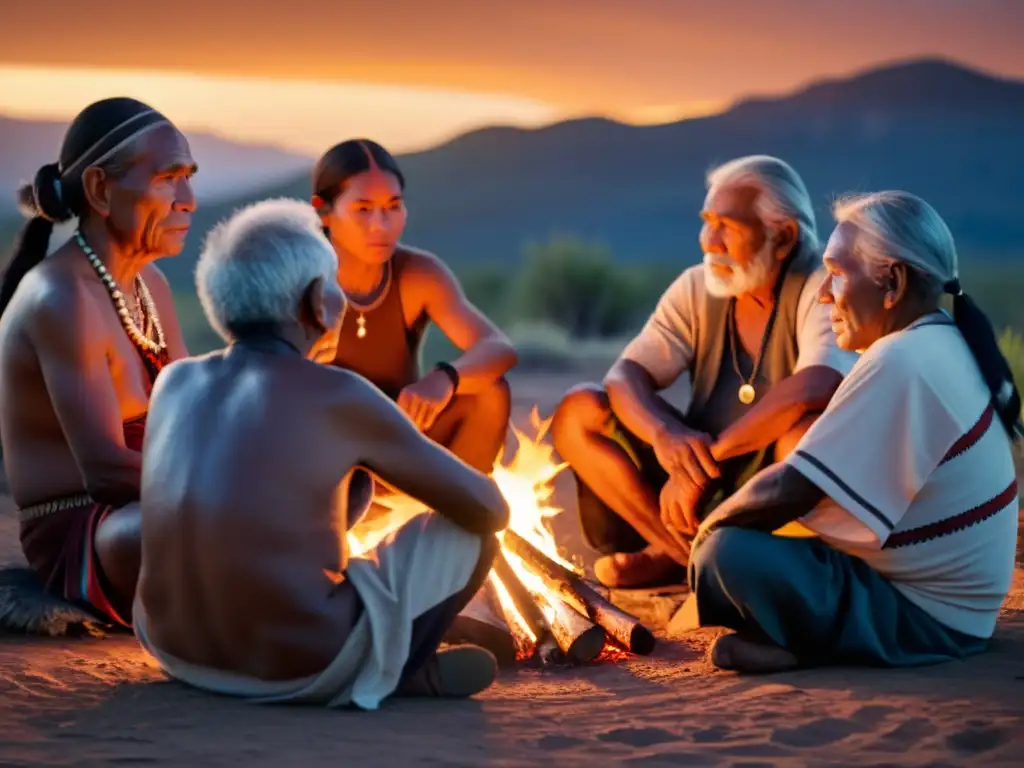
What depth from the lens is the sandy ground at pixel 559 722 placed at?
3.41 m

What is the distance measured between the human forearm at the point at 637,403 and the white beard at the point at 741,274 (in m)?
0.49

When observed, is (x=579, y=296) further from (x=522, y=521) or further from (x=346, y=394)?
(x=346, y=394)

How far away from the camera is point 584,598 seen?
492cm

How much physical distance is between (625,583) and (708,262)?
4.38 ft

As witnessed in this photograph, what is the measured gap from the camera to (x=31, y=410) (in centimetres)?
480

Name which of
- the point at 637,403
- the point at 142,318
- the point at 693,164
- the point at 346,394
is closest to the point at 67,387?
the point at 142,318

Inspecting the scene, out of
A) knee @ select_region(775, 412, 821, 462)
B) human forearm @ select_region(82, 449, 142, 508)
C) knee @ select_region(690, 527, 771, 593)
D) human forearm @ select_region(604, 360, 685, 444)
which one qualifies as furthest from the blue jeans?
human forearm @ select_region(82, 449, 142, 508)

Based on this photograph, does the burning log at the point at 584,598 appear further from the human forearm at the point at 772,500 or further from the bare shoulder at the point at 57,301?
the bare shoulder at the point at 57,301

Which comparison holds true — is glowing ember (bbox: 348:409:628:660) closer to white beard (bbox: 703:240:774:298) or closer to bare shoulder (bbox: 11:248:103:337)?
white beard (bbox: 703:240:774:298)

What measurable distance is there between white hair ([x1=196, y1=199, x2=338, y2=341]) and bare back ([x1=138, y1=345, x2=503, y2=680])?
0.34 ft

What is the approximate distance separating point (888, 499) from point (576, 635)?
45.0 inches

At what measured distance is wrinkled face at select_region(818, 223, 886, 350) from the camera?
170 inches

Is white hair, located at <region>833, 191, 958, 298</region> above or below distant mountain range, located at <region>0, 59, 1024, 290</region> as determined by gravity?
below

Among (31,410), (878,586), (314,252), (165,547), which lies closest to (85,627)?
(31,410)
